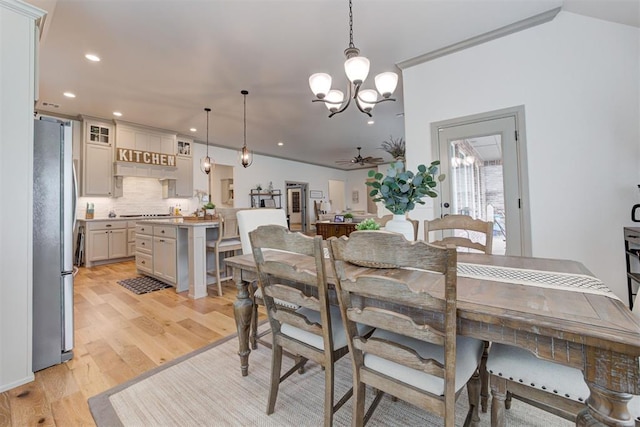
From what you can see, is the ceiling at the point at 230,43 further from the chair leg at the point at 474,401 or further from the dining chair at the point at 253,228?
the chair leg at the point at 474,401

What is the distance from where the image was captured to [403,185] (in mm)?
1420

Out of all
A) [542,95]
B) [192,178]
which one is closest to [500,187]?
[542,95]

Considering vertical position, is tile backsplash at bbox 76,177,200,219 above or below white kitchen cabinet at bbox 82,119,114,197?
below

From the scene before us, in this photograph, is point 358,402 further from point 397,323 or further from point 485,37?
point 485,37

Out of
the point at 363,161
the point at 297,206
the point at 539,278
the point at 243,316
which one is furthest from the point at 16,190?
the point at 297,206

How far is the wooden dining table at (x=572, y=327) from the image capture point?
0.69 m

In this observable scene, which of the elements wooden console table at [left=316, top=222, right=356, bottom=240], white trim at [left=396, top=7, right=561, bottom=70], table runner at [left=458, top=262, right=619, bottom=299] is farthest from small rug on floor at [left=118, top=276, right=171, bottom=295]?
white trim at [left=396, top=7, right=561, bottom=70]

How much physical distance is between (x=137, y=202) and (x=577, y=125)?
729cm

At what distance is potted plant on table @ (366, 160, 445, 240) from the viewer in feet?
4.67

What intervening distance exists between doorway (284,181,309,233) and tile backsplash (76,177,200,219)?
365 cm

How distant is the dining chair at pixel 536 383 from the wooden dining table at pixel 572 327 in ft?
0.24

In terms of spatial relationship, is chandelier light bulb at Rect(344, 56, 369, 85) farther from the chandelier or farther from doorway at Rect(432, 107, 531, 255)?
doorway at Rect(432, 107, 531, 255)

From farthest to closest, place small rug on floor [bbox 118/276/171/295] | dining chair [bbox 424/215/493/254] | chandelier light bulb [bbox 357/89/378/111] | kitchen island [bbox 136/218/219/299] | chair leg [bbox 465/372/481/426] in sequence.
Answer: small rug on floor [bbox 118/276/171/295], kitchen island [bbox 136/218/219/299], chandelier light bulb [bbox 357/89/378/111], dining chair [bbox 424/215/493/254], chair leg [bbox 465/372/481/426]

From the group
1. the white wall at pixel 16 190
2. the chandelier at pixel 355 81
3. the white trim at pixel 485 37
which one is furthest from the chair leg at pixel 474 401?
the white trim at pixel 485 37
